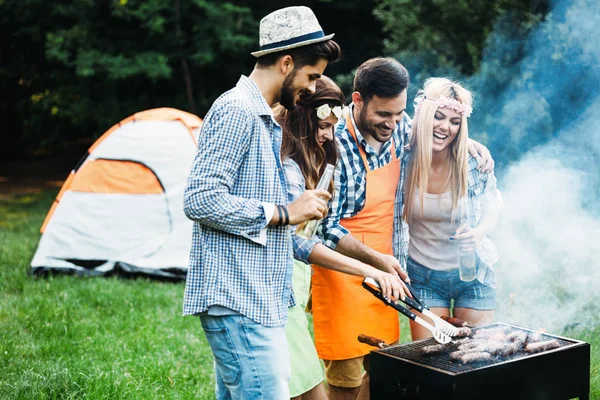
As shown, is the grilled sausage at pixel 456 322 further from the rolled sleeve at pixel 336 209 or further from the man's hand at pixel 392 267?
the rolled sleeve at pixel 336 209

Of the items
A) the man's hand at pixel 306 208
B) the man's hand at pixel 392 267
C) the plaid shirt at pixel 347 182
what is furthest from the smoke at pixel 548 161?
the man's hand at pixel 306 208

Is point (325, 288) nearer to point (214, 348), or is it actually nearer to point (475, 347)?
point (475, 347)

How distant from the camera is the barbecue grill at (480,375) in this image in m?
2.55

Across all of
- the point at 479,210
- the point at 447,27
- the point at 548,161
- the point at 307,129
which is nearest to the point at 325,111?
the point at 307,129

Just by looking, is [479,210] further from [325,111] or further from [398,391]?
[398,391]

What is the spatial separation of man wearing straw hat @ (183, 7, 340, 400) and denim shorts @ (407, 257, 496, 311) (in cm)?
117

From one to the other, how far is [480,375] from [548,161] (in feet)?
7.59

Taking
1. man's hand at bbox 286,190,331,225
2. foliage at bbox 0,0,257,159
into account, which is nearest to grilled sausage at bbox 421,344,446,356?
man's hand at bbox 286,190,331,225

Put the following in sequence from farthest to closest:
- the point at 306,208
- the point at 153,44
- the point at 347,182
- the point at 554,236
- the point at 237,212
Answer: the point at 153,44
the point at 554,236
the point at 347,182
the point at 306,208
the point at 237,212

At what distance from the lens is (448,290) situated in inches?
132

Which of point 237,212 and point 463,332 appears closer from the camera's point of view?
point 237,212

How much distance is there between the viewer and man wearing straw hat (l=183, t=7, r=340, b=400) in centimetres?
217

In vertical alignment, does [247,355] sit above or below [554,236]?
above

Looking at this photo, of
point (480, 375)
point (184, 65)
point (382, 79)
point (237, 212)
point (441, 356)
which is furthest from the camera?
point (184, 65)
